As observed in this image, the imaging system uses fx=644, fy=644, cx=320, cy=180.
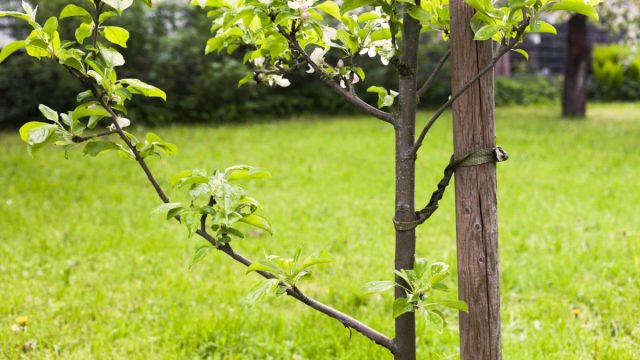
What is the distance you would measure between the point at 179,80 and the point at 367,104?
9807 millimetres

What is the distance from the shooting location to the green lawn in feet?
9.37

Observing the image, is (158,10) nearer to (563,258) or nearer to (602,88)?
(563,258)

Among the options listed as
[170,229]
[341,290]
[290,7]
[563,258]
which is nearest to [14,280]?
[170,229]

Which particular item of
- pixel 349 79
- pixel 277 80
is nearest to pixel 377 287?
pixel 349 79

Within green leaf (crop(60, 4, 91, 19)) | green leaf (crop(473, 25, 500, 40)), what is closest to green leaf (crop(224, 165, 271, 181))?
green leaf (crop(60, 4, 91, 19))

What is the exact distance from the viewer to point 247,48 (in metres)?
1.84

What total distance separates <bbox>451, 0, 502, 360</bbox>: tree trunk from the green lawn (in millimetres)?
232

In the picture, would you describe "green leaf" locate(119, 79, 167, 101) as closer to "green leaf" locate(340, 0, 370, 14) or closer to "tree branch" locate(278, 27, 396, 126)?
"tree branch" locate(278, 27, 396, 126)

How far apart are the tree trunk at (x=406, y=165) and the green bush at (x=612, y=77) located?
1625 cm

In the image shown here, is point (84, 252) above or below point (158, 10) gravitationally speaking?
below

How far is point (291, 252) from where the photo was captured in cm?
420

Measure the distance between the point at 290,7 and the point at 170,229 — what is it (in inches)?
138

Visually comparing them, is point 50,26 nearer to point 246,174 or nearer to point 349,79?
point 246,174

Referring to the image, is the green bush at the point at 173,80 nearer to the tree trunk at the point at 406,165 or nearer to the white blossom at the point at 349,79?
the white blossom at the point at 349,79
